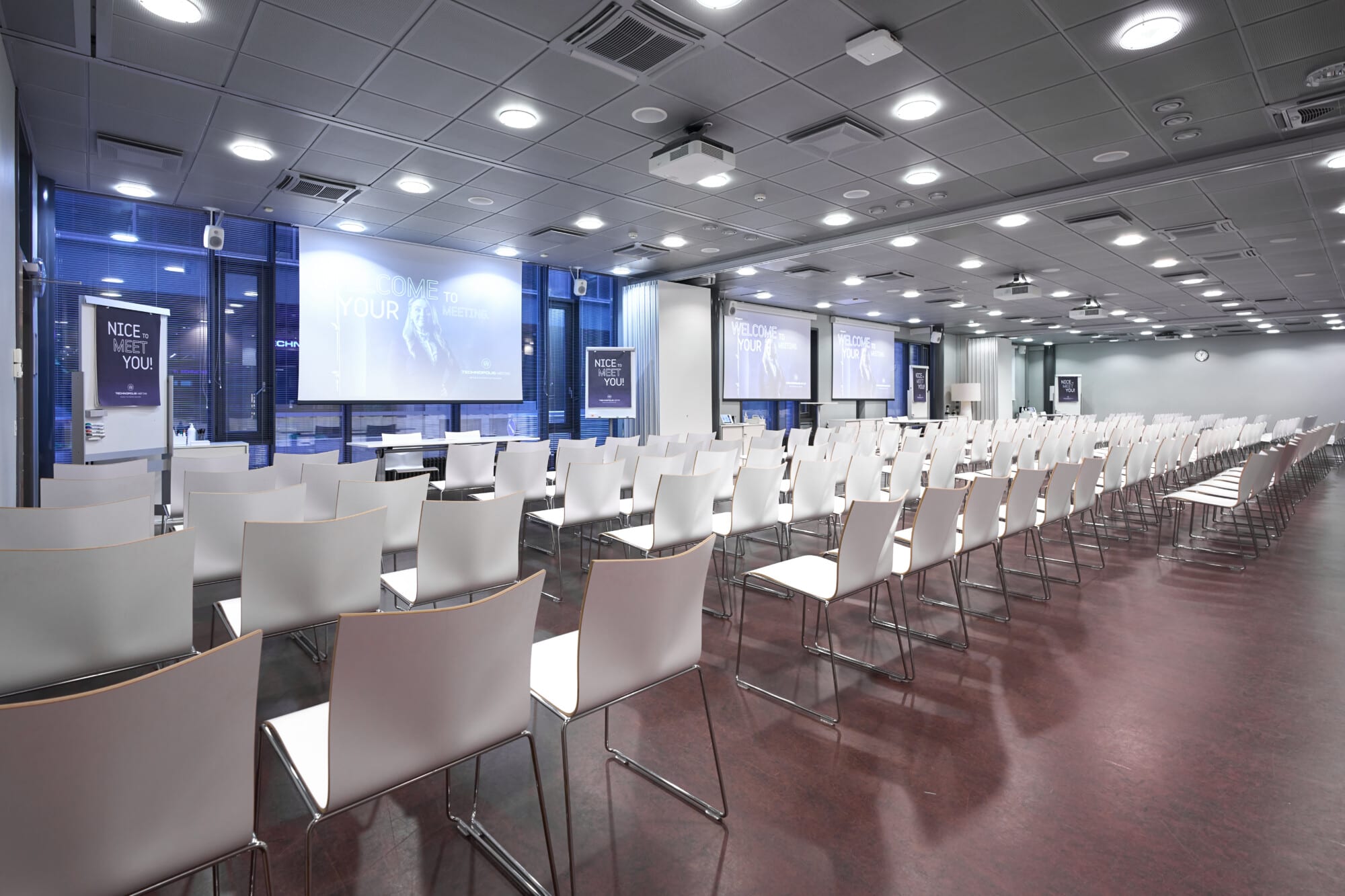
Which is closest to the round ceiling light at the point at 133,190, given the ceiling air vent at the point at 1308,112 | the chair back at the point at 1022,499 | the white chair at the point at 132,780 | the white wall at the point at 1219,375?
the white chair at the point at 132,780

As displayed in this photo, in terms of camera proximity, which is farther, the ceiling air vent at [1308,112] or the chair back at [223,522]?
the ceiling air vent at [1308,112]

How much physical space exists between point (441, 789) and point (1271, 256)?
38.9ft

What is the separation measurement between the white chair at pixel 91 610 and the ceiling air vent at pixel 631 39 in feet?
10.3

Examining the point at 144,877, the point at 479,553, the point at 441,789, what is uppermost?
the point at 479,553

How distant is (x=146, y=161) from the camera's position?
538 cm

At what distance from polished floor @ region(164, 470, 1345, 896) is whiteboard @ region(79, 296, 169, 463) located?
7.96 ft

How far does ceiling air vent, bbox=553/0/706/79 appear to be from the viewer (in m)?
3.42

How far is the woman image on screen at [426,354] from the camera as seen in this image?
331 inches

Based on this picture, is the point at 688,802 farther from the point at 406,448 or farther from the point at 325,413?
the point at 325,413

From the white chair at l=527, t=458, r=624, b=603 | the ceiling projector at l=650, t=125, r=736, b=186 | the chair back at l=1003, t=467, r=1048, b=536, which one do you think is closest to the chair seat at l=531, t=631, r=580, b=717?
the white chair at l=527, t=458, r=624, b=603

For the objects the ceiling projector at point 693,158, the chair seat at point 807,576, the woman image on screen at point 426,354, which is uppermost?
the ceiling projector at point 693,158

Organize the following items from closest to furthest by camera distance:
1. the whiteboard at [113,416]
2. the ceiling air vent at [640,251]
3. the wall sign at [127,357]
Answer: the whiteboard at [113,416], the wall sign at [127,357], the ceiling air vent at [640,251]

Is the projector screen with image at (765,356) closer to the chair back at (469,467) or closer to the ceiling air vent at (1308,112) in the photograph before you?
the chair back at (469,467)

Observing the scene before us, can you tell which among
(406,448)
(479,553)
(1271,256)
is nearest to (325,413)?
(406,448)
